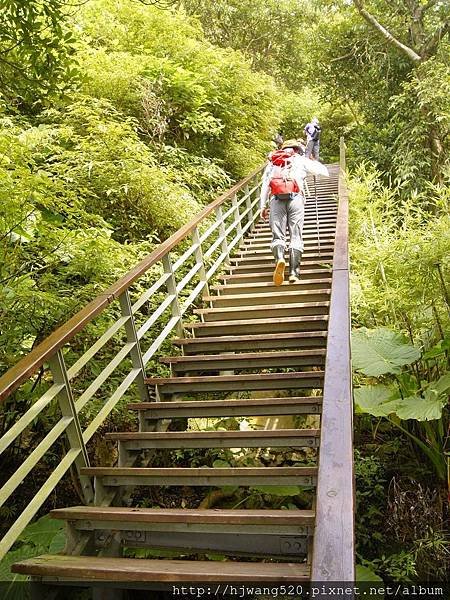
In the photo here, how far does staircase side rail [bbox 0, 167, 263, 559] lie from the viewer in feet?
7.47

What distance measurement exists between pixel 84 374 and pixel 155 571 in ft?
8.74

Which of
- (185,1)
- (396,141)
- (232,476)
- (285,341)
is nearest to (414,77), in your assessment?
(396,141)

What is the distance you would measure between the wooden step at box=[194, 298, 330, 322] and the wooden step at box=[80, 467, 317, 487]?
247cm

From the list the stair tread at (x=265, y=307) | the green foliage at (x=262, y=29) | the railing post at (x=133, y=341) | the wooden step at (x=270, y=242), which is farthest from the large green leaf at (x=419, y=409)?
the green foliage at (x=262, y=29)

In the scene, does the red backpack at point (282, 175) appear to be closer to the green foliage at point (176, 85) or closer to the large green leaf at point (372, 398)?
the green foliage at point (176, 85)

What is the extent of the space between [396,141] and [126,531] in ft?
37.8

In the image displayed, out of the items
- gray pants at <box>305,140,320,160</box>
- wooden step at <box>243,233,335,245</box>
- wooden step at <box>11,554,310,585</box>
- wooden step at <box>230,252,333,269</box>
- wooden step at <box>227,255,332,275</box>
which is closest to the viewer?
wooden step at <box>11,554,310,585</box>

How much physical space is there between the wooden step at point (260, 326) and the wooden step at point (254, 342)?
9 cm

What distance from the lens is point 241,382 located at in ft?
12.6

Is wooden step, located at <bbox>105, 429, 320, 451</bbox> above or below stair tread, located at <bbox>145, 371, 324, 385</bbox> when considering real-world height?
below

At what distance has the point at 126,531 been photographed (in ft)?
8.36

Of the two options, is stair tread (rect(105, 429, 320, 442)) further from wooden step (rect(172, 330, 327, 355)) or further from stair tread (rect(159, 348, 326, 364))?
wooden step (rect(172, 330, 327, 355))

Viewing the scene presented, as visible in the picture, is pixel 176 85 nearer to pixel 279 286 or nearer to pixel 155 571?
pixel 279 286

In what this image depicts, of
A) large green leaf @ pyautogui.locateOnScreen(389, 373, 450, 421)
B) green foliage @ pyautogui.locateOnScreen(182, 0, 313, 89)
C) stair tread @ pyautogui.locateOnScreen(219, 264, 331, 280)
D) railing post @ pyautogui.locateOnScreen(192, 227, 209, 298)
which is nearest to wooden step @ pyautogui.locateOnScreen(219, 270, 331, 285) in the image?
stair tread @ pyautogui.locateOnScreen(219, 264, 331, 280)
